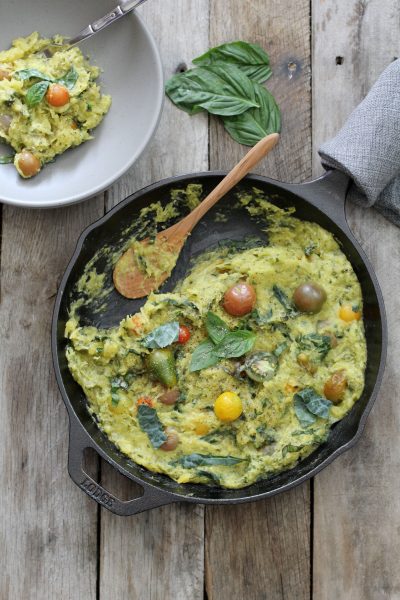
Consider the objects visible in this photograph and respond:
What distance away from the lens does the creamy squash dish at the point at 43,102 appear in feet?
7.75

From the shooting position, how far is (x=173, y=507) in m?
2.58

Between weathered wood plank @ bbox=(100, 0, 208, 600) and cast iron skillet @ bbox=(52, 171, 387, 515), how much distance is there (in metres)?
0.16

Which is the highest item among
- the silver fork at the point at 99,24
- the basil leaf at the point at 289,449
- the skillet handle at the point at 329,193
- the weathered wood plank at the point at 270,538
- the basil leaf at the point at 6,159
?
the silver fork at the point at 99,24

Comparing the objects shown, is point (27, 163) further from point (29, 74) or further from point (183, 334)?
point (183, 334)

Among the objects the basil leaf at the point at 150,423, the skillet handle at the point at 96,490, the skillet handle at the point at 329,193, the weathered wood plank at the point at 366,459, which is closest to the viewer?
the skillet handle at the point at 96,490

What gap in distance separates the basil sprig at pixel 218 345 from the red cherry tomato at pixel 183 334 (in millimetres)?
52

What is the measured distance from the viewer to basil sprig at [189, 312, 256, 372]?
2.46 meters

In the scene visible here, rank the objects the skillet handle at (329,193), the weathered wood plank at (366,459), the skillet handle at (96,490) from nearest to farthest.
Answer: the skillet handle at (96,490)
the skillet handle at (329,193)
the weathered wood plank at (366,459)

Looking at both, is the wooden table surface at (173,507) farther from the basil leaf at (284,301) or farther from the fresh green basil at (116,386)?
the basil leaf at (284,301)

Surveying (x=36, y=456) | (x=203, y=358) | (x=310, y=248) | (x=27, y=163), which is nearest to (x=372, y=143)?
(x=310, y=248)

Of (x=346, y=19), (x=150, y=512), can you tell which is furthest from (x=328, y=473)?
(x=346, y=19)

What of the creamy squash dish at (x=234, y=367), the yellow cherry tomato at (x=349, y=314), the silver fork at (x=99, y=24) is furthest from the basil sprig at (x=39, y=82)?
the yellow cherry tomato at (x=349, y=314)

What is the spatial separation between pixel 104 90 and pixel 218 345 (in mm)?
971

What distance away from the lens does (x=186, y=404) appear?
250 cm
